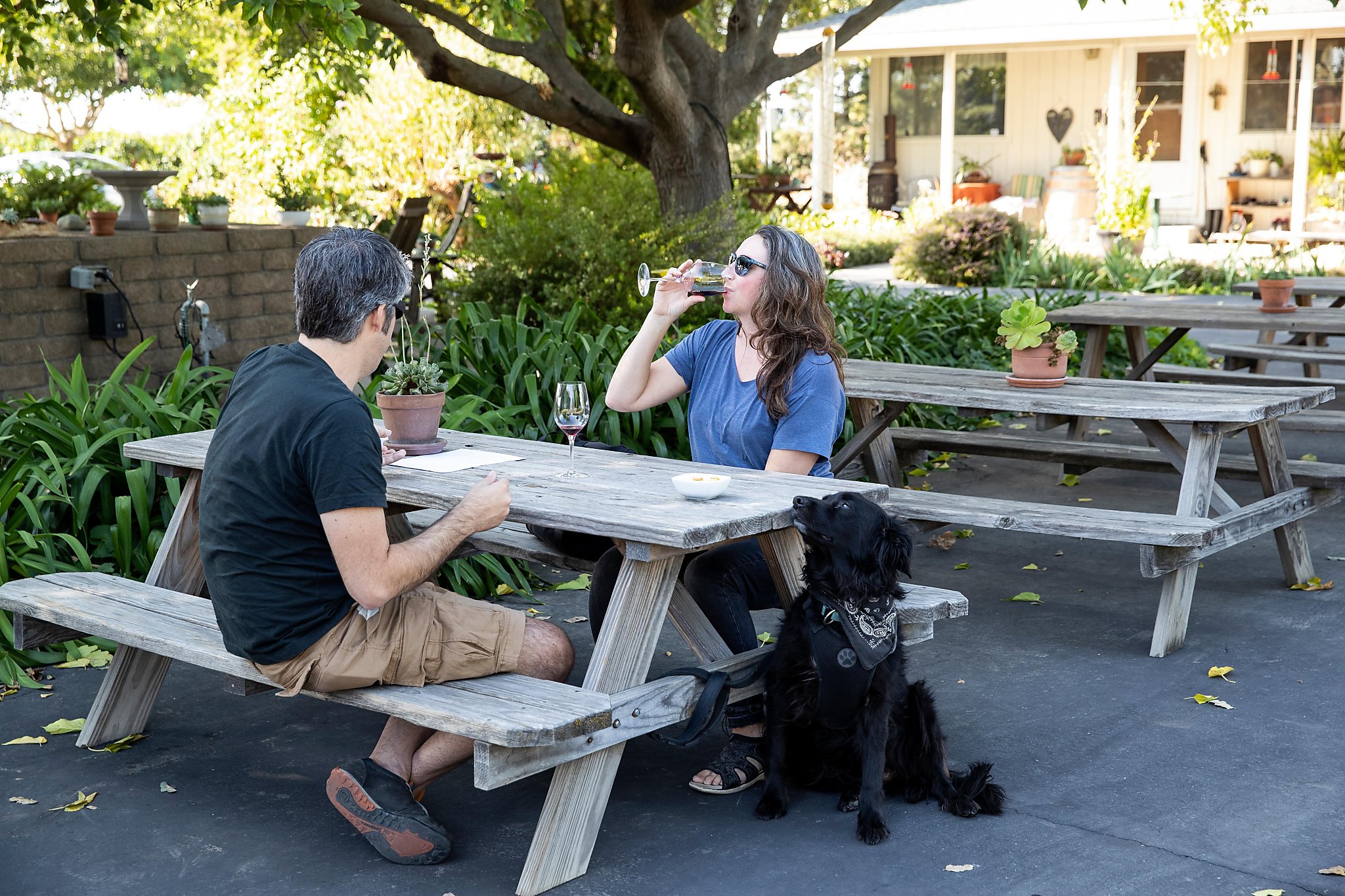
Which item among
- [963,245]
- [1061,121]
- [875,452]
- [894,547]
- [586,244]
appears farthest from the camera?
[1061,121]

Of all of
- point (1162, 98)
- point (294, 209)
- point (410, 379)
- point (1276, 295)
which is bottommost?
point (410, 379)

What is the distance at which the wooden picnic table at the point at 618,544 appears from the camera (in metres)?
2.89

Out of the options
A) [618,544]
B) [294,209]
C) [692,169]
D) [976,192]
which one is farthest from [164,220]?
[976,192]

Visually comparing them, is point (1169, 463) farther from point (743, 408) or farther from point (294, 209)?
point (294, 209)

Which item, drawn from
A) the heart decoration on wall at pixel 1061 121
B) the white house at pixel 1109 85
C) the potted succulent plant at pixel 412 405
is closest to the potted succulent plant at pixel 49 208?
the potted succulent plant at pixel 412 405

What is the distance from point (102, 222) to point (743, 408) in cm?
542

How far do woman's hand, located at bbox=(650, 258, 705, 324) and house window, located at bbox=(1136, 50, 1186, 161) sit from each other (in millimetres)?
16486

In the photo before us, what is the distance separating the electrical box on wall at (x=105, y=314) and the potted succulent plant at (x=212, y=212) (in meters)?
1.25

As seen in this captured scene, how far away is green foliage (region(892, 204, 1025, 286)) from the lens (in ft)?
43.7

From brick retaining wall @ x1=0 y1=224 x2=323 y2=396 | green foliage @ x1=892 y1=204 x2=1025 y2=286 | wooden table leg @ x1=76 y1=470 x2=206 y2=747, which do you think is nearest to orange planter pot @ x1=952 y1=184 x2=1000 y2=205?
green foliage @ x1=892 y1=204 x2=1025 y2=286

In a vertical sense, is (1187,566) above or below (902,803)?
above

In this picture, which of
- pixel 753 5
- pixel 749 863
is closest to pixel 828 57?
pixel 753 5

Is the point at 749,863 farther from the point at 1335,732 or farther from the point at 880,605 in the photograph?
the point at 1335,732

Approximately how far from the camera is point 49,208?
939 centimetres
